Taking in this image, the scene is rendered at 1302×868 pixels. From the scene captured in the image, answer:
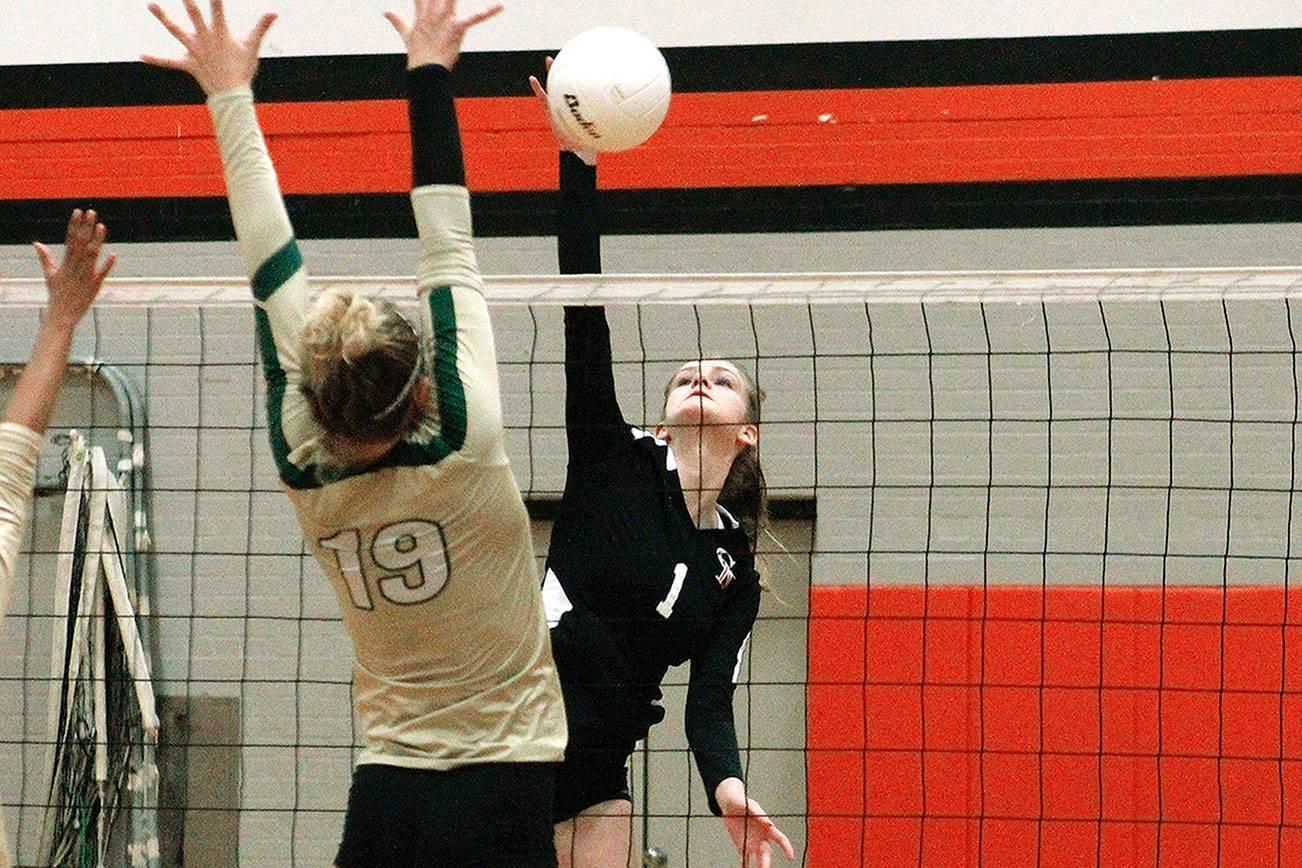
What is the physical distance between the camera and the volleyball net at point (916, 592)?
5125 mm

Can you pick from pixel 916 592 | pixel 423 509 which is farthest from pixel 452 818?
pixel 916 592

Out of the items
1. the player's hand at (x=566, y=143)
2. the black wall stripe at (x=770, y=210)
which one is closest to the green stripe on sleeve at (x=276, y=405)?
the player's hand at (x=566, y=143)

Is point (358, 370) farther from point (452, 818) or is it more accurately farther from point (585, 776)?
point (585, 776)

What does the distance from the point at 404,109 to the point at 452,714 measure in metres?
3.92

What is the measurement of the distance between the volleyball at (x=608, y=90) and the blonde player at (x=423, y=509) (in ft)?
2.69

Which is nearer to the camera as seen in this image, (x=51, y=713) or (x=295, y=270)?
(x=295, y=270)

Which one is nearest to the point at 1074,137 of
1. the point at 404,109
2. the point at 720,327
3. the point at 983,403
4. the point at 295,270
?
the point at 983,403

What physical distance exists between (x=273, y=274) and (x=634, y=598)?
1.32 m

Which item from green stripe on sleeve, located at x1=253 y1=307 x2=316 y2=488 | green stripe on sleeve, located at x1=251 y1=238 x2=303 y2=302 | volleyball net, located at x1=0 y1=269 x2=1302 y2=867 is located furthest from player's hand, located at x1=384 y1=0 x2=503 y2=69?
volleyball net, located at x1=0 y1=269 x2=1302 y2=867

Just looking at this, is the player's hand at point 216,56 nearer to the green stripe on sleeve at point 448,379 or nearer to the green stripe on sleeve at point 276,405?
the green stripe on sleeve at point 276,405

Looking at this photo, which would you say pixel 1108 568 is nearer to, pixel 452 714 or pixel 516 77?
pixel 516 77

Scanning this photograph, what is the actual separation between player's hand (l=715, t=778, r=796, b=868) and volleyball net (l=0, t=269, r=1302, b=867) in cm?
155

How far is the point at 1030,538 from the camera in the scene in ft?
17.9

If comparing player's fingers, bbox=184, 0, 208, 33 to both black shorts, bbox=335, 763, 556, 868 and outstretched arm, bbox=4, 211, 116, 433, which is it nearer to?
outstretched arm, bbox=4, 211, 116, 433
